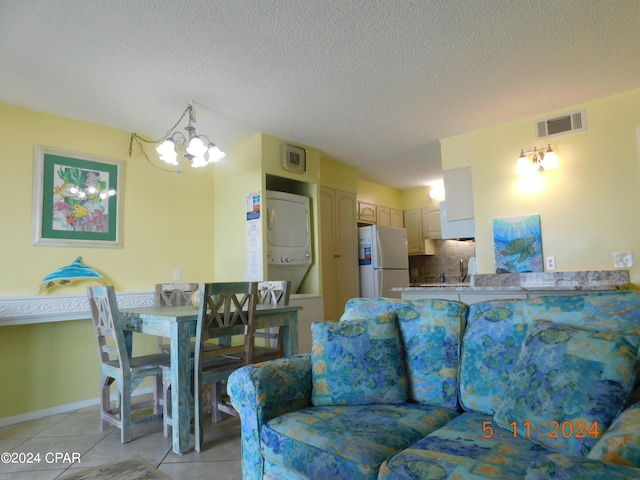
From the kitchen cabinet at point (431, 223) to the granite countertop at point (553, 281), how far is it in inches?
94.6

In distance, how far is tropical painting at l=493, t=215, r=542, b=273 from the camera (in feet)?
11.6

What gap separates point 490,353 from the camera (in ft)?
5.10

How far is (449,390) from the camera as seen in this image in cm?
163

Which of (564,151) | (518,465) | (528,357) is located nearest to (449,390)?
(528,357)

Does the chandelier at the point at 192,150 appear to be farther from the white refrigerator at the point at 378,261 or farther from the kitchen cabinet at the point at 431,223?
the kitchen cabinet at the point at 431,223

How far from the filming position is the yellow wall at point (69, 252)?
3.01 metres

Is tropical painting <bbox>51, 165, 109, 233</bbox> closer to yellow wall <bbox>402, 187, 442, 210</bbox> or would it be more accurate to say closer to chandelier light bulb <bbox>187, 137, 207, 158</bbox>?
chandelier light bulb <bbox>187, 137, 207, 158</bbox>

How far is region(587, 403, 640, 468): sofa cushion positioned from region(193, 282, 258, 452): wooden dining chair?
1841mm

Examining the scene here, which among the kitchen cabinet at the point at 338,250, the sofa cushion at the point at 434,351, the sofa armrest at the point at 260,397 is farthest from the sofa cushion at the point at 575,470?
the kitchen cabinet at the point at 338,250

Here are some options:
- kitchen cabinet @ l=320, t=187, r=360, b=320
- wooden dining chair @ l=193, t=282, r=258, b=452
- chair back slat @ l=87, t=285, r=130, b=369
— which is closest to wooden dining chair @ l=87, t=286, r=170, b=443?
chair back slat @ l=87, t=285, r=130, b=369

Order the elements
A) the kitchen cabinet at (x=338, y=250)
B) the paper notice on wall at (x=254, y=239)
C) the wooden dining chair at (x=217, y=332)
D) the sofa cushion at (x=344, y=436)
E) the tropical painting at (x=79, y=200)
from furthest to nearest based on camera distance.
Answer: the kitchen cabinet at (x=338, y=250) < the paper notice on wall at (x=254, y=239) < the tropical painting at (x=79, y=200) < the wooden dining chair at (x=217, y=332) < the sofa cushion at (x=344, y=436)

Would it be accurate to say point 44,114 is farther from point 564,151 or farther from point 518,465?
point 564,151

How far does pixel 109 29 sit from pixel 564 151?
11.5ft

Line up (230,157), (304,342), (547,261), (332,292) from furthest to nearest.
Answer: (332,292), (230,157), (304,342), (547,261)
